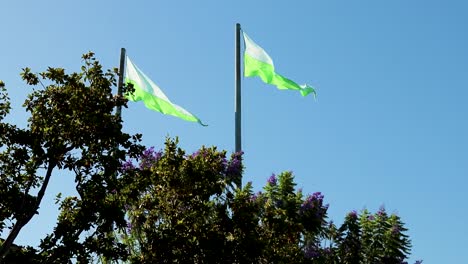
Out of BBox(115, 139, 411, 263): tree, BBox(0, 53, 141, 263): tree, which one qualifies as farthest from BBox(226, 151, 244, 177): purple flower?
BBox(0, 53, 141, 263): tree

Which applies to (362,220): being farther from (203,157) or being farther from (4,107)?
(4,107)

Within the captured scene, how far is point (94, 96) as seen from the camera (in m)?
16.2

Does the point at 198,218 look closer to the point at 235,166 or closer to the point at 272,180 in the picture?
the point at 235,166

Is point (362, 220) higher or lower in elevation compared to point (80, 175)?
higher

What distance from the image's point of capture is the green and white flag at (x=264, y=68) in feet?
99.1

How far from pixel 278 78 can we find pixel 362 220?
7.45m

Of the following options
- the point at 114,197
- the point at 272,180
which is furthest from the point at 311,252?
the point at 114,197

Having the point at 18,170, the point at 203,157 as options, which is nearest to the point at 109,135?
the point at 18,170

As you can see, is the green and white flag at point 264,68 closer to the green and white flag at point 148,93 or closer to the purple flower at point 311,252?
the green and white flag at point 148,93

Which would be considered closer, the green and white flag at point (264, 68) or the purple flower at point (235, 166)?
the purple flower at point (235, 166)

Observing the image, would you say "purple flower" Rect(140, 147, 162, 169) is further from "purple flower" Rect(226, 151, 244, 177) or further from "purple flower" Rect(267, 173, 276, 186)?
"purple flower" Rect(267, 173, 276, 186)

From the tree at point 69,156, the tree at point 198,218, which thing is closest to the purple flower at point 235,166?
the tree at point 198,218

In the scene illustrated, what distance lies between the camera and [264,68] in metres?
30.5

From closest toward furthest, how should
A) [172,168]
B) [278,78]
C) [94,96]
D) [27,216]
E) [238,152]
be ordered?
[27,216] → [94,96] → [172,168] → [238,152] → [278,78]
